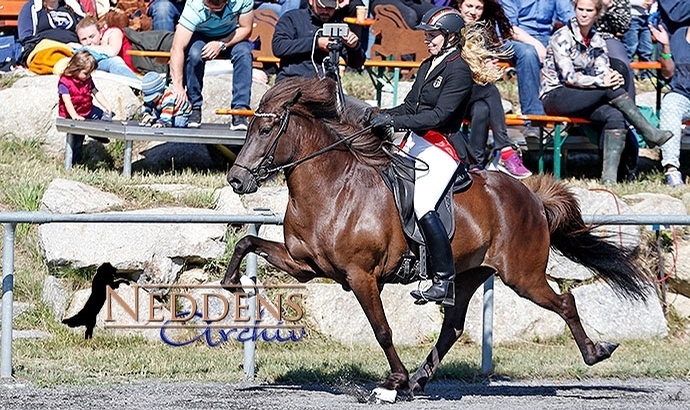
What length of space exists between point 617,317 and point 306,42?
4.01m

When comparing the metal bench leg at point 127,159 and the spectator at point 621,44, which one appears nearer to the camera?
the metal bench leg at point 127,159

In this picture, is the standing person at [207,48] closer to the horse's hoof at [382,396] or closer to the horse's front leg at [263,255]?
the horse's front leg at [263,255]

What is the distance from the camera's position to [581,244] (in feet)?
29.1

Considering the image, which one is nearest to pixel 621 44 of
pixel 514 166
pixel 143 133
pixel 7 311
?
pixel 514 166

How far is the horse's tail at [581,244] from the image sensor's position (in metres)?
8.73

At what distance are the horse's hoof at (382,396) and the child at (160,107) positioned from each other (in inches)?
209

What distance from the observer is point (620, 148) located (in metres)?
12.4

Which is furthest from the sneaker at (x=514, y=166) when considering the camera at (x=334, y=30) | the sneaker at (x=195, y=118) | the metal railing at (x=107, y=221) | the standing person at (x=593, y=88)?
the sneaker at (x=195, y=118)

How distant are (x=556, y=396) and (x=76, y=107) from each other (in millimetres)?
6567

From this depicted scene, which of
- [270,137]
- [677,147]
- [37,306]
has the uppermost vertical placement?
[270,137]

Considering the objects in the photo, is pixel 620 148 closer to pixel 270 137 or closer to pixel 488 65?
pixel 488 65

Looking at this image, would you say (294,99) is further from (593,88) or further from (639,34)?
(639,34)

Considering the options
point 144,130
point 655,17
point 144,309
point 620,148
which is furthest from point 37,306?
point 655,17

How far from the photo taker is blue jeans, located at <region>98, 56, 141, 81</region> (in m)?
14.1
